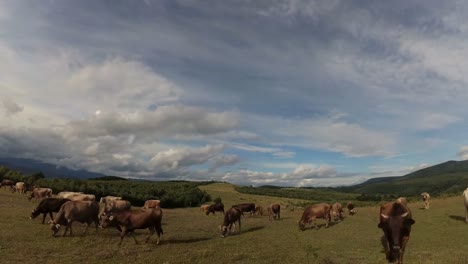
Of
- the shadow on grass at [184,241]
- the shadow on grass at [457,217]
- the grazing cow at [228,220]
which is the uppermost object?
the shadow on grass at [457,217]

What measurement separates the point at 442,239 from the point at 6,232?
3116cm

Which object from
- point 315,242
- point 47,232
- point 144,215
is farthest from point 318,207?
point 47,232

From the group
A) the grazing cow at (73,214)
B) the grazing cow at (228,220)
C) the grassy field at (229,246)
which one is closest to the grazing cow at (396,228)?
the grassy field at (229,246)

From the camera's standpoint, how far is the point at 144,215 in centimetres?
2431

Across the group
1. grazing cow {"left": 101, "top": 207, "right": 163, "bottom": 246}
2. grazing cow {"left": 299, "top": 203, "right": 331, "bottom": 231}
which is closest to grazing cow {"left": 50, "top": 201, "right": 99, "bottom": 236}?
grazing cow {"left": 101, "top": 207, "right": 163, "bottom": 246}

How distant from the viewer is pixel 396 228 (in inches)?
552

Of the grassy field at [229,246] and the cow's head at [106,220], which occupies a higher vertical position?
the cow's head at [106,220]

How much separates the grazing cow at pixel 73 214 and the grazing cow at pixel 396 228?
20988mm

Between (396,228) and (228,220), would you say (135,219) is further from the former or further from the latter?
(396,228)

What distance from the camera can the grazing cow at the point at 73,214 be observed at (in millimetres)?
25141

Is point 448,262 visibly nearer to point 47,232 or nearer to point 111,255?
point 111,255

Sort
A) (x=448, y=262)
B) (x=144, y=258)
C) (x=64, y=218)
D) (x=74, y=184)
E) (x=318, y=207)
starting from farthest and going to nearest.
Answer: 1. (x=74, y=184)
2. (x=318, y=207)
3. (x=64, y=218)
4. (x=144, y=258)
5. (x=448, y=262)

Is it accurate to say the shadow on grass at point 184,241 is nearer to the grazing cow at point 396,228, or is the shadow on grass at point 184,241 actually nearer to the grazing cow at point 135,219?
the grazing cow at point 135,219

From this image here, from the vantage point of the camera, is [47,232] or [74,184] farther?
[74,184]
